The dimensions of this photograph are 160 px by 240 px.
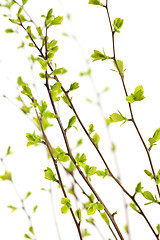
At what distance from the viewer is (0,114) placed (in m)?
0.92

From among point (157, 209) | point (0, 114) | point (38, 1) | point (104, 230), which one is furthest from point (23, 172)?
point (38, 1)

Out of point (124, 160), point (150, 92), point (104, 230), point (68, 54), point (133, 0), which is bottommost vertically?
point (104, 230)

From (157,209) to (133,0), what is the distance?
648 mm

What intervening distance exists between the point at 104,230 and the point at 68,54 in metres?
0.55

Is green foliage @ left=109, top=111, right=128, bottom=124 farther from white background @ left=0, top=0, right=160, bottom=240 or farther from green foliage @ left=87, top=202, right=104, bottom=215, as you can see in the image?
white background @ left=0, top=0, right=160, bottom=240

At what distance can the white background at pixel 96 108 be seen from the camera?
33.5 inches

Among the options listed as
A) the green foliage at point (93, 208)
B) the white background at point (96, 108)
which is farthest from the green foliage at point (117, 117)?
the white background at point (96, 108)

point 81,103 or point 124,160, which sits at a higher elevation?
point 81,103

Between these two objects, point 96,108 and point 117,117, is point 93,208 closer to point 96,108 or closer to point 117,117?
point 117,117

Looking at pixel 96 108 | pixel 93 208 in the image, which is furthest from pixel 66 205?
pixel 96 108

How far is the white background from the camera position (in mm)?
852

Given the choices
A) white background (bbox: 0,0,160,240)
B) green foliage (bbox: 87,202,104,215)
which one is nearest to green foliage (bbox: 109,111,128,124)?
green foliage (bbox: 87,202,104,215)

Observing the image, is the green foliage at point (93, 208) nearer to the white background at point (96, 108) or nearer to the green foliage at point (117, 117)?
the green foliage at point (117, 117)

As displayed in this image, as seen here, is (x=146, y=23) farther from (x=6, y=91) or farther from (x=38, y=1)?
(x=6, y=91)
